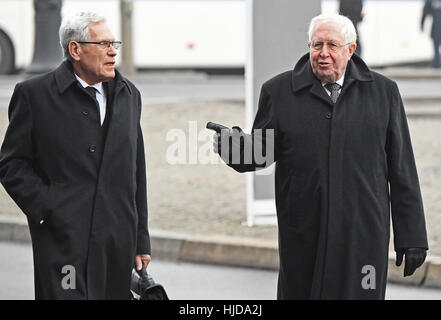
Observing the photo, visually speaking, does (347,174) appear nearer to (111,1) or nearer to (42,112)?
(42,112)

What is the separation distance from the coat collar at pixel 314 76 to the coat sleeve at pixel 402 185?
14 cm

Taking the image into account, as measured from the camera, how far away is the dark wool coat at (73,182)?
14.6ft

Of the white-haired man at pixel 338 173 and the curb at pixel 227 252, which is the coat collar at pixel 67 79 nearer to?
the white-haired man at pixel 338 173

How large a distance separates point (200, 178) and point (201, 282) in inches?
133

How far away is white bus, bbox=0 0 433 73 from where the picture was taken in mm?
21688

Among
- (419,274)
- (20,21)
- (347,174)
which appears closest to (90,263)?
(347,174)

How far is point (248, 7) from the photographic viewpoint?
9.16 m

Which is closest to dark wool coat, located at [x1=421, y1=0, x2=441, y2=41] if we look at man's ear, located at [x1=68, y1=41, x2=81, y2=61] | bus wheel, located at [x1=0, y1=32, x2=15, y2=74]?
bus wheel, located at [x1=0, y1=32, x2=15, y2=74]

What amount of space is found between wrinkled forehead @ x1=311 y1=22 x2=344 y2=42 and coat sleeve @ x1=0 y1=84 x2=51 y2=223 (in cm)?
122

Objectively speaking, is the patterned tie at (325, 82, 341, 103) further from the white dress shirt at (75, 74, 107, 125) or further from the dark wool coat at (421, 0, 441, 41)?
the dark wool coat at (421, 0, 441, 41)

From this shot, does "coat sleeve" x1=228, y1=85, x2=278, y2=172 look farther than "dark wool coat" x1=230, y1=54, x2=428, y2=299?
Yes

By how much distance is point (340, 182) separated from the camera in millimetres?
4527

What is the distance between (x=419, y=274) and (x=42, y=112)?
12.8 feet

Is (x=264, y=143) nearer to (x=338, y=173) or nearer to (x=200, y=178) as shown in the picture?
(x=338, y=173)
